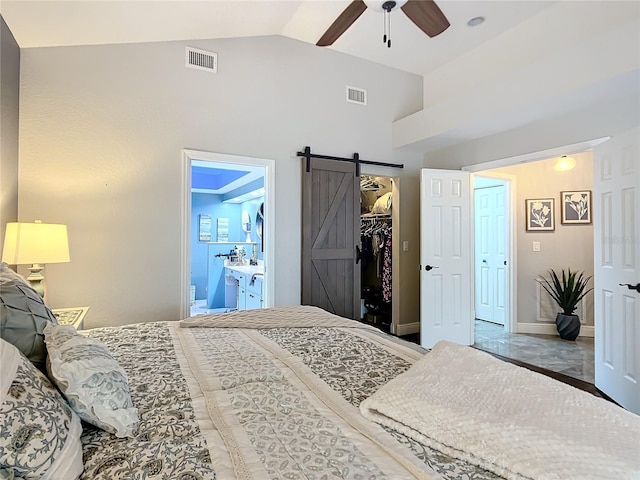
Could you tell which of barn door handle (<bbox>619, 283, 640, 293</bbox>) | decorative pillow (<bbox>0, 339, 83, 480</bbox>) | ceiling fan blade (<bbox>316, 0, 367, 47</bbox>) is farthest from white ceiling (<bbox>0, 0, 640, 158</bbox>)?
decorative pillow (<bbox>0, 339, 83, 480</bbox>)

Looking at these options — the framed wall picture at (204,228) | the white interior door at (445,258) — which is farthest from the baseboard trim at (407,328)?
the framed wall picture at (204,228)

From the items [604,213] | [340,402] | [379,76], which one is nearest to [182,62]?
[379,76]

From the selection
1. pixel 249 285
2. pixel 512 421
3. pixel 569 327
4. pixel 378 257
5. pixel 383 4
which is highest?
pixel 383 4

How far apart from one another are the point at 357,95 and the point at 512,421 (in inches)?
158

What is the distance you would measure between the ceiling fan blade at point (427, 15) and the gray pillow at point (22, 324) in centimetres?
243

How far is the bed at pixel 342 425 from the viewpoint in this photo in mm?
756

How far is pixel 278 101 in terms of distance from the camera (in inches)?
148

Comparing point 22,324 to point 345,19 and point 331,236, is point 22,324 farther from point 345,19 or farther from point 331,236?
point 331,236

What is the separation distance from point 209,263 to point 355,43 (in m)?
4.53

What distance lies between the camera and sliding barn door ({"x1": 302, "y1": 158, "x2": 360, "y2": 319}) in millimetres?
3867

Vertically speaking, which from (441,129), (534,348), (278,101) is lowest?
(534,348)

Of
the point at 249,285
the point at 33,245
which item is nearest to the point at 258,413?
the point at 33,245

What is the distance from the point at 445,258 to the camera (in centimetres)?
418

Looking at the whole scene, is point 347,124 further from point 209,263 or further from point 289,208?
point 209,263
